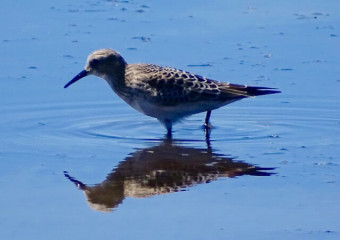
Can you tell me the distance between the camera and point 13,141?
10453 millimetres

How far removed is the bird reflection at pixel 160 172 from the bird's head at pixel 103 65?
3.89ft

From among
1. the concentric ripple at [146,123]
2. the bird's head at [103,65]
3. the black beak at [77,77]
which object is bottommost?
the concentric ripple at [146,123]

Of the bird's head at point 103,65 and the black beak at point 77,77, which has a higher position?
the bird's head at point 103,65

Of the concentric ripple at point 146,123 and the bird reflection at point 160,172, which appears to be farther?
the concentric ripple at point 146,123

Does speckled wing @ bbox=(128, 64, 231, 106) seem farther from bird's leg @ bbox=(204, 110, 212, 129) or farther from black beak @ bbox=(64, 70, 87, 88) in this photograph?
black beak @ bbox=(64, 70, 87, 88)

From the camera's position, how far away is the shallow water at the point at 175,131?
27.1 feet

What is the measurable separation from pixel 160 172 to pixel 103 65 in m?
2.16

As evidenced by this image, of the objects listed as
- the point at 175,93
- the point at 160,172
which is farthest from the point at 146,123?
the point at 160,172

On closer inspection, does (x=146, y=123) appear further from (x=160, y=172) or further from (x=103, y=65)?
(x=160, y=172)

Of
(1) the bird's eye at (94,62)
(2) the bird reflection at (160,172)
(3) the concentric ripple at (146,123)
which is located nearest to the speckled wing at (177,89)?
(3) the concentric ripple at (146,123)

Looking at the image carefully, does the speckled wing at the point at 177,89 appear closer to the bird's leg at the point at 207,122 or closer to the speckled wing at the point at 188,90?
the speckled wing at the point at 188,90

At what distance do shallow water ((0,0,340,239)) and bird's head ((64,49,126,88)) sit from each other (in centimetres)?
42

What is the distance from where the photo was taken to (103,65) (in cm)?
1145

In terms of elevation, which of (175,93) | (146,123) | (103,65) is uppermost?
(103,65)
